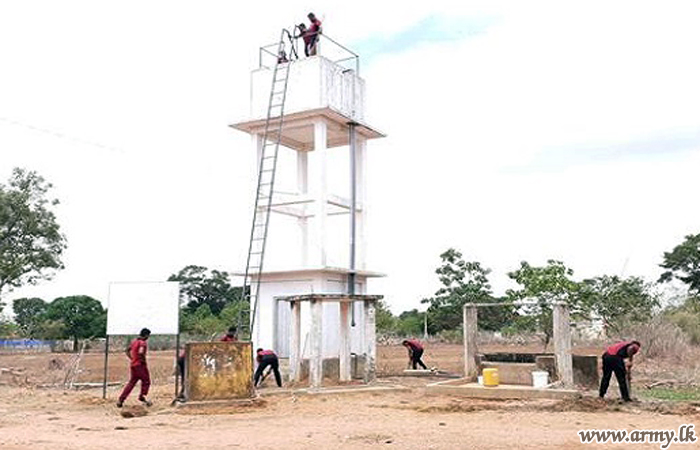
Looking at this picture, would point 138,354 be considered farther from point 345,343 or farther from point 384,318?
point 384,318

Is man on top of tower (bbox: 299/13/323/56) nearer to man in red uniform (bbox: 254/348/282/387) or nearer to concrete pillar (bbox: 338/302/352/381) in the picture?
concrete pillar (bbox: 338/302/352/381)

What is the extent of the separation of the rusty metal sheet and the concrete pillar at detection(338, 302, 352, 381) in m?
5.36

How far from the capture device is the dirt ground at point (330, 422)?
11859 mm

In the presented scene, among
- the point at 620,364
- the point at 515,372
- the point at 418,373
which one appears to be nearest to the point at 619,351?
the point at 620,364

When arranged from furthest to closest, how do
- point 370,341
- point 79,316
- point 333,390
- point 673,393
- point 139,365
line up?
point 79,316
point 370,341
point 333,390
point 673,393
point 139,365

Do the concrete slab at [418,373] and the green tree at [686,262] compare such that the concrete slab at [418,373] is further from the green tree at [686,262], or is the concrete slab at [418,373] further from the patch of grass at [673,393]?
the green tree at [686,262]

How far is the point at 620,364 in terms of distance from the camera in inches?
659

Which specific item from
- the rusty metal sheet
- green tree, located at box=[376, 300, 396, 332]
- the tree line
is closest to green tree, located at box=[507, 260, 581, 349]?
the tree line

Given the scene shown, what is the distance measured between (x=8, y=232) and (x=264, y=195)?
1333 inches

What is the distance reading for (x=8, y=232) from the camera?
5153 cm

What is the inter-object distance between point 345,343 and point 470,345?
3711mm

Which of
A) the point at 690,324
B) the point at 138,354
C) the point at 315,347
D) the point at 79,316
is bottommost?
the point at 138,354

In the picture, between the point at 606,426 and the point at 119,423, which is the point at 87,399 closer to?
the point at 119,423

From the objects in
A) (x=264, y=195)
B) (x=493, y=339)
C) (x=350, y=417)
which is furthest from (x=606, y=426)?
(x=493, y=339)
